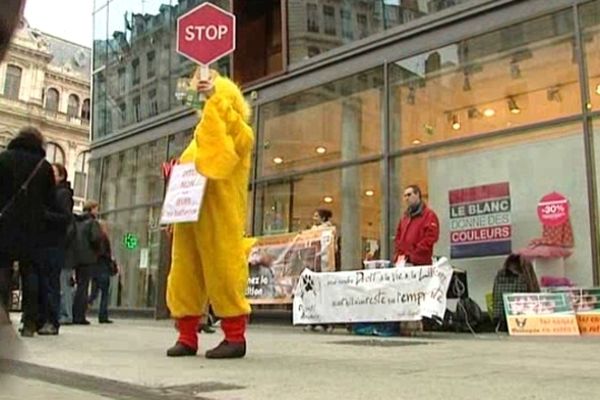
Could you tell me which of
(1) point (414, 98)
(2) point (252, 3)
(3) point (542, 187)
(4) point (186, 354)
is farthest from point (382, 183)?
(4) point (186, 354)

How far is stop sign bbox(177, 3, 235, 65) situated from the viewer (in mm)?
5957

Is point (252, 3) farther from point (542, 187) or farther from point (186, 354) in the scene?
point (186, 354)

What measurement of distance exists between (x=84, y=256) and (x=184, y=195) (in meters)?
5.60

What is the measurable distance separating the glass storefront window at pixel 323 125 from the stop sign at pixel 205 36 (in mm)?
5165

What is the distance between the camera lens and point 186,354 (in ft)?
17.9

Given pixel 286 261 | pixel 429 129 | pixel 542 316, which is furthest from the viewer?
pixel 429 129

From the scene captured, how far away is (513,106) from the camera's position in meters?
10.3

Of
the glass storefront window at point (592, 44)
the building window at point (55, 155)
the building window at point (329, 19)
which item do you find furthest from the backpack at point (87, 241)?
the building window at point (55, 155)

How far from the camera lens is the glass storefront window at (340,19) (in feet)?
36.4

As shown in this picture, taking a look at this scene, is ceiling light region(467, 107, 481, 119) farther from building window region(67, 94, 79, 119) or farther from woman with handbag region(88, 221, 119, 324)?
building window region(67, 94, 79, 119)

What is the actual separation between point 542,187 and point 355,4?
4.30 meters

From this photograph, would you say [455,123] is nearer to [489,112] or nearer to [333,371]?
[489,112]

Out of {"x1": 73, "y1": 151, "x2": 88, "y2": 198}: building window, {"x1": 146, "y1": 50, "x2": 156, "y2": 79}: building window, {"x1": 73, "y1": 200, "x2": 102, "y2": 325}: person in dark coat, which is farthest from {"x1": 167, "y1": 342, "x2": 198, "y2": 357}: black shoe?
{"x1": 146, "y1": 50, "x2": 156, "y2": 79}: building window

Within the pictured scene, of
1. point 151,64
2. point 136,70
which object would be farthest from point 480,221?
point 136,70
